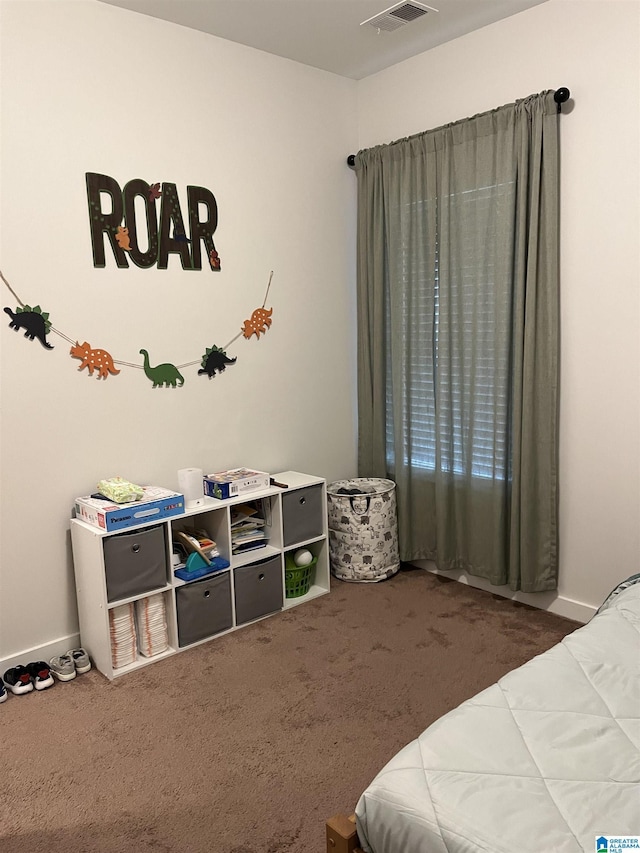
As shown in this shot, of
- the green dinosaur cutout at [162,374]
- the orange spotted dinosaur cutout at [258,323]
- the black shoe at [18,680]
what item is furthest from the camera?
the orange spotted dinosaur cutout at [258,323]

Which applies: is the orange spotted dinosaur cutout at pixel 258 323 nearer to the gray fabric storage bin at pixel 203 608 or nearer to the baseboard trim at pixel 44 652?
the gray fabric storage bin at pixel 203 608

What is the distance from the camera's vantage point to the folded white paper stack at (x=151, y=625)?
9.44ft

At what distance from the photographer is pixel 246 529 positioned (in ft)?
10.9

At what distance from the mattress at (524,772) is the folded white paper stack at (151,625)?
167 cm

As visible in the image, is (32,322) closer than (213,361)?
Yes

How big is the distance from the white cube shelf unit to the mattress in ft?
5.30

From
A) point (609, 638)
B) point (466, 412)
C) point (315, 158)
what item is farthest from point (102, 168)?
point (609, 638)

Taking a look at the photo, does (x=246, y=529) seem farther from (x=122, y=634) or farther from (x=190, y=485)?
(x=122, y=634)

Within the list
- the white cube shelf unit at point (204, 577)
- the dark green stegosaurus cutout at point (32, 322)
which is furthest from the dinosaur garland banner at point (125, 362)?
the white cube shelf unit at point (204, 577)

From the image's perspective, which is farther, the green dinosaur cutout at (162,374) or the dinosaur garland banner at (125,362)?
the green dinosaur cutout at (162,374)

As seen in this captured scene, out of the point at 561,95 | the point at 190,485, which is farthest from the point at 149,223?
the point at 561,95

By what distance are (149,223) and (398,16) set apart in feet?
4.68

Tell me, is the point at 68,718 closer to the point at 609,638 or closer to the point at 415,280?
the point at 609,638

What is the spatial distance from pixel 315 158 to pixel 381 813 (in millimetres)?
3212
